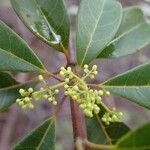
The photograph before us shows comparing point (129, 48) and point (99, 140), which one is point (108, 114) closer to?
point (99, 140)

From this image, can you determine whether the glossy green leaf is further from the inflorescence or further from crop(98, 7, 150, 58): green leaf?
crop(98, 7, 150, 58): green leaf

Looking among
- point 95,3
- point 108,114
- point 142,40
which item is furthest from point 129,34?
point 108,114

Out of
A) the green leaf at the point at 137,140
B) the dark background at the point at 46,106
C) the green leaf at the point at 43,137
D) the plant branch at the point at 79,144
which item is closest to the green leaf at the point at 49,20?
the green leaf at the point at 43,137

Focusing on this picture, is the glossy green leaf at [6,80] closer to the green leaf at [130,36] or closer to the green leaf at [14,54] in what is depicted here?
the green leaf at [14,54]

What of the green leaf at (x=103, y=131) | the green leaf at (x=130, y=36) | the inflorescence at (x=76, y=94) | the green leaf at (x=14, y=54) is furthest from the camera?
the green leaf at (x=130, y=36)

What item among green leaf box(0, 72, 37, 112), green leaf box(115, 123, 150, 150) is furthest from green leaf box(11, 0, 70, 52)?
green leaf box(115, 123, 150, 150)
